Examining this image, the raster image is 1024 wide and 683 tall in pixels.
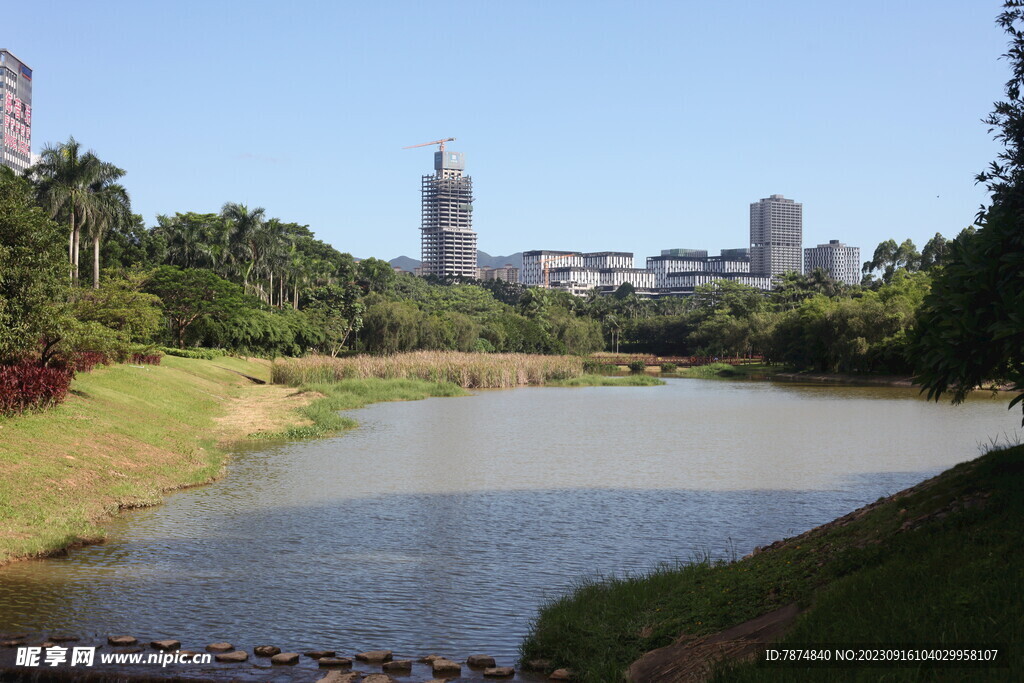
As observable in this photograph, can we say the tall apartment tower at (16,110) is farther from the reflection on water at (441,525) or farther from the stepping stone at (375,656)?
the stepping stone at (375,656)

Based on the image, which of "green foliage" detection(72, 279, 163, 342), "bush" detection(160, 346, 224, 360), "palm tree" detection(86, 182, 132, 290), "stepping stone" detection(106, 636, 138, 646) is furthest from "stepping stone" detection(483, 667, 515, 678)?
"palm tree" detection(86, 182, 132, 290)

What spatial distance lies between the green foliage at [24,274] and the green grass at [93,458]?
2078 millimetres

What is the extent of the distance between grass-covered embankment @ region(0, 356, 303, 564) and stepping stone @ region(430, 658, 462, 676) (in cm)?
772

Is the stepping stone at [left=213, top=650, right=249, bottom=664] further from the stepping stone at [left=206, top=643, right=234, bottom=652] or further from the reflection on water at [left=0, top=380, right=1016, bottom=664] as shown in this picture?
the reflection on water at [left=0, top=380, right=1016, bottom=664]

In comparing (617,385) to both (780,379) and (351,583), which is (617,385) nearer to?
(780,379)

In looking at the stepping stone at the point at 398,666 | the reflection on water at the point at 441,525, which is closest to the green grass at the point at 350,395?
the reflection on water at the point at 441,525

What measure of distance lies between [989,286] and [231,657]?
8880mm

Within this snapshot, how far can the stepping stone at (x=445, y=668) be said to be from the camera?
919cm

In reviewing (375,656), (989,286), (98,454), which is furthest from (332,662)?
(98,454)

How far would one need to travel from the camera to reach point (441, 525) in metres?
17.6

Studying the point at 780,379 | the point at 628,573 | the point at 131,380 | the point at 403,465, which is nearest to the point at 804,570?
the point at 628,573

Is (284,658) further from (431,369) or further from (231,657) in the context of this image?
(431,369)

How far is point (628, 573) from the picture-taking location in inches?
520

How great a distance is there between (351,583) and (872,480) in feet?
49.9
